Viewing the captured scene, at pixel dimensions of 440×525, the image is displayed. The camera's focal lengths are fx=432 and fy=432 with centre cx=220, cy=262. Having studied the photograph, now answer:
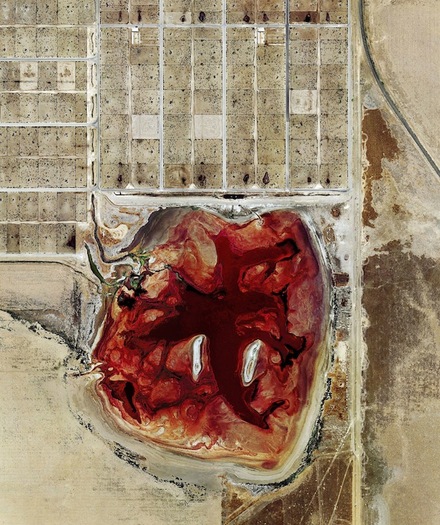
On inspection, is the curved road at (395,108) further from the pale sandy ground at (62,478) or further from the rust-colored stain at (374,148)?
the pale sandy ground at (62,478)

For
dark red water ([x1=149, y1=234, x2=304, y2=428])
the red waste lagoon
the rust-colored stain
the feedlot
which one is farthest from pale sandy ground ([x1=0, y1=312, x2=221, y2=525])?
the rust-colored stain

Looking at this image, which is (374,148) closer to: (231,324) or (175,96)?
(175,96)

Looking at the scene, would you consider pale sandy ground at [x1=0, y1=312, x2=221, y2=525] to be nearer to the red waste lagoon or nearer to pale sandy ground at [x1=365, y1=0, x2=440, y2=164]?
the red waste lagoon

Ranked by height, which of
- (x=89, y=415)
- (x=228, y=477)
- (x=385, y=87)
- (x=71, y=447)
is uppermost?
(x=385, y=87)

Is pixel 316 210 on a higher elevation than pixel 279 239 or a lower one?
higher

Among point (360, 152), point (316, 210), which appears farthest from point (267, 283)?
point (360, 152)

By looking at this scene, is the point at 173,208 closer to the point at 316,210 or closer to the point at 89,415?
the point at 316,210

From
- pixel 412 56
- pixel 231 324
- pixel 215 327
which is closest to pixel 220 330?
pixel 215 327
